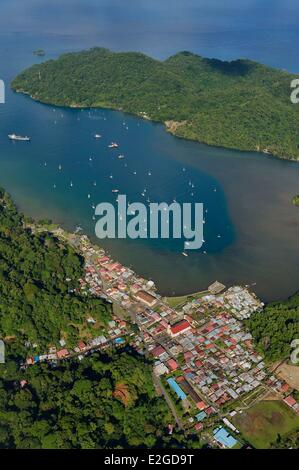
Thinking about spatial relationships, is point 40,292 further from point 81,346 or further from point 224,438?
point 224,438

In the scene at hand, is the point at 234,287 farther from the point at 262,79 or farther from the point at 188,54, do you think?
the point at 188,54

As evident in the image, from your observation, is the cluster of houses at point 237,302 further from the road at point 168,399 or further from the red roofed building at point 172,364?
the road at point 168,399

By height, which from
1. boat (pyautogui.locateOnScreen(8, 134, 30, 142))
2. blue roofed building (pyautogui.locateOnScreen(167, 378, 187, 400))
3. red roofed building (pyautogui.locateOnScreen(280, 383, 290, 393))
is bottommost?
blue roofed building (pyautogui.locateOnScreen(167, 378, 187, 400))

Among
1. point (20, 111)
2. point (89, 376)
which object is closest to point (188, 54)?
point (20, 111)

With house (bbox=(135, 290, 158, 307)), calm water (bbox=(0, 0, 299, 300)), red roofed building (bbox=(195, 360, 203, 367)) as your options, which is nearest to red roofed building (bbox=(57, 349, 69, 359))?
house (bbox=(135, 290, 158, 307))

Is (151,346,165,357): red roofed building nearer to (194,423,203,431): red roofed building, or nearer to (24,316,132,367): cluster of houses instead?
(24,316,132,367): cluster of houses
